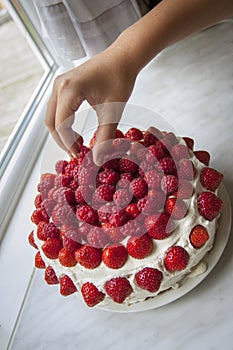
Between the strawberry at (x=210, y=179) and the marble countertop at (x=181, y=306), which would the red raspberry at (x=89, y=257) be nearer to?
the marble countertop at (x=181, y=306)

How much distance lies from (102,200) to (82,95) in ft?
0.68

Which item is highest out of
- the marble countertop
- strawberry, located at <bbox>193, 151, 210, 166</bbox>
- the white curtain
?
the white curtain

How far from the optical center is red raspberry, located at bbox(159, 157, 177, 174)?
689 millimetres

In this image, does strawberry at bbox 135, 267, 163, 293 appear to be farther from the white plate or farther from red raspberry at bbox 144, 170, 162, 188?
red raspberry at bbox 144, 170, 162, 188

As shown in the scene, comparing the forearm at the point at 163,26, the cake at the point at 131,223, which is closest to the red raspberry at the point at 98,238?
the cake at the point at 131,223

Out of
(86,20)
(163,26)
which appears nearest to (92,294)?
(163,26)

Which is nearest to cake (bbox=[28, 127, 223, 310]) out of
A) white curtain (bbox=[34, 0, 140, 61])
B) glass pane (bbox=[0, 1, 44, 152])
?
white curtain (bbox=[34, 0, 140, 61])

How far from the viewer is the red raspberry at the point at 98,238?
2.15 feet

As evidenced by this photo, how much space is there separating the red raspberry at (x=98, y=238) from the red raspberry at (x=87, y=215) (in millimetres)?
27

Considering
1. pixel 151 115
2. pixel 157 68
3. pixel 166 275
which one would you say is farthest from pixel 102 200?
pixel 157 68

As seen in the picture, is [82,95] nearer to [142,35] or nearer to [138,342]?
[142,35]

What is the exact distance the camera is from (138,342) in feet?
2.18

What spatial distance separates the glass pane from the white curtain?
0.27 m

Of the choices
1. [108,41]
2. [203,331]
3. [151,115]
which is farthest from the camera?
[108,41]
